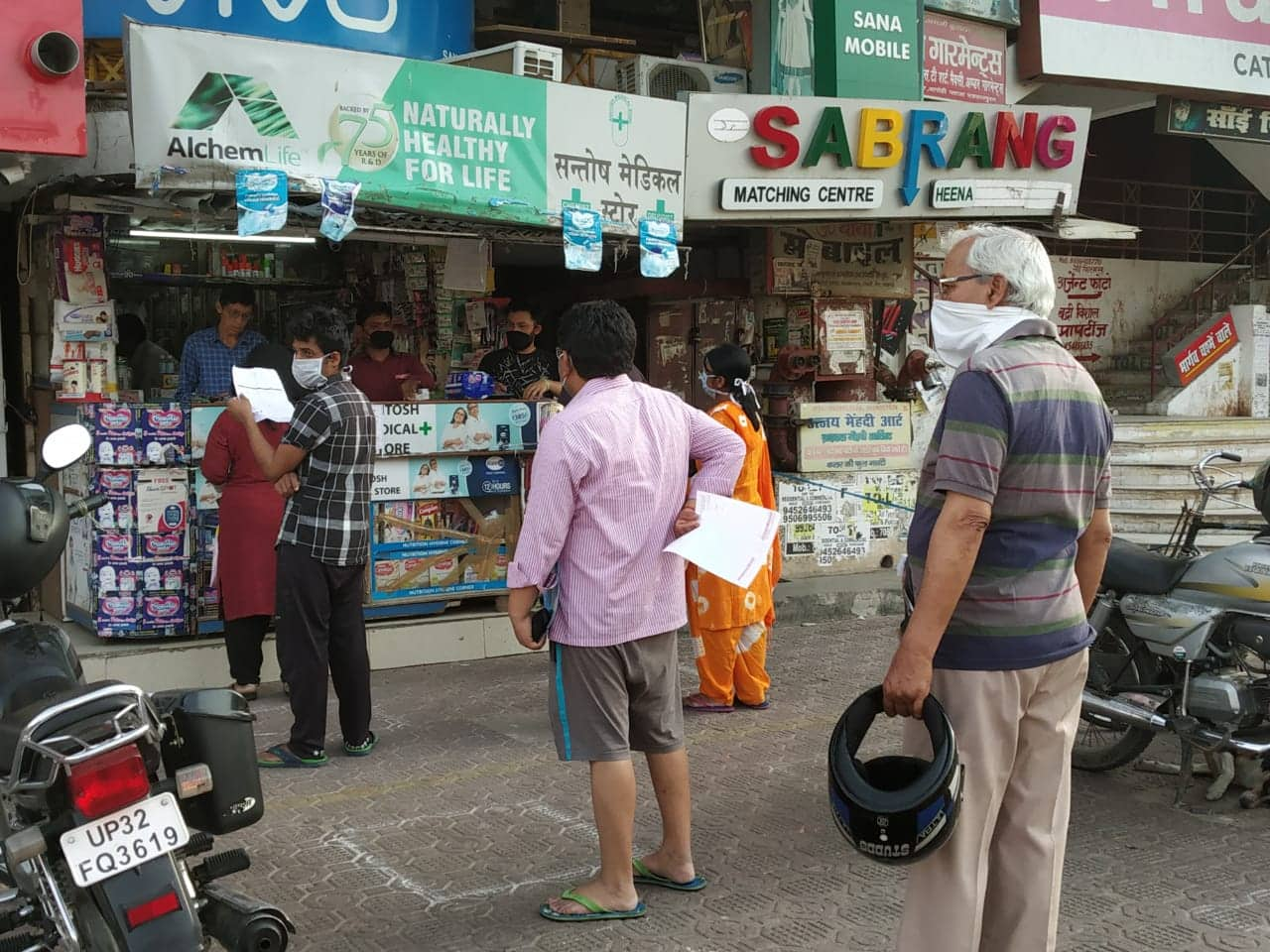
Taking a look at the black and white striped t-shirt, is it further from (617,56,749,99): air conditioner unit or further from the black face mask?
(617,56,749,99): air conditioner unit

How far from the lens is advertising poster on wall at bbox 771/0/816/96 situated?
9523 millimetres

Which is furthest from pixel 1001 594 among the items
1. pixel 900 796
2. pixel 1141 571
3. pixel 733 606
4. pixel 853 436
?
pixel 853 436

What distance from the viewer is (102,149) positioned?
6953 mm

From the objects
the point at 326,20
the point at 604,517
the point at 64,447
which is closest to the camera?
the point at 64,447

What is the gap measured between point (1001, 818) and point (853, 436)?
693 cm

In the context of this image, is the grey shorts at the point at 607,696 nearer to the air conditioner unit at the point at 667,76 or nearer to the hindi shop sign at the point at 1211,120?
the air conditioner unit at the point at 667,76

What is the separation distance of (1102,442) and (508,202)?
5041 millimetres

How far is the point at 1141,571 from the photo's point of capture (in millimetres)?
5539

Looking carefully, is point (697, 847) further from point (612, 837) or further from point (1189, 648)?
point (1189, 648)

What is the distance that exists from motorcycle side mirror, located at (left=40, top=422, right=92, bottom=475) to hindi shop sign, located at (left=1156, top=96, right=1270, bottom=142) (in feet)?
35.4

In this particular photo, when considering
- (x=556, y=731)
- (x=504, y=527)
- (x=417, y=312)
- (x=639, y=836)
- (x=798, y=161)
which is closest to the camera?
(x=556, y=731)

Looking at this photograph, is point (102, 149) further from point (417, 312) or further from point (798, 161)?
point (798, 161)

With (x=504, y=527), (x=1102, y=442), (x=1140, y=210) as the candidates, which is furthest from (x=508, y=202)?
(x=1140, y=210)

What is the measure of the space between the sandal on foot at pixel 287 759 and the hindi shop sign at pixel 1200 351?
11.3 meters
